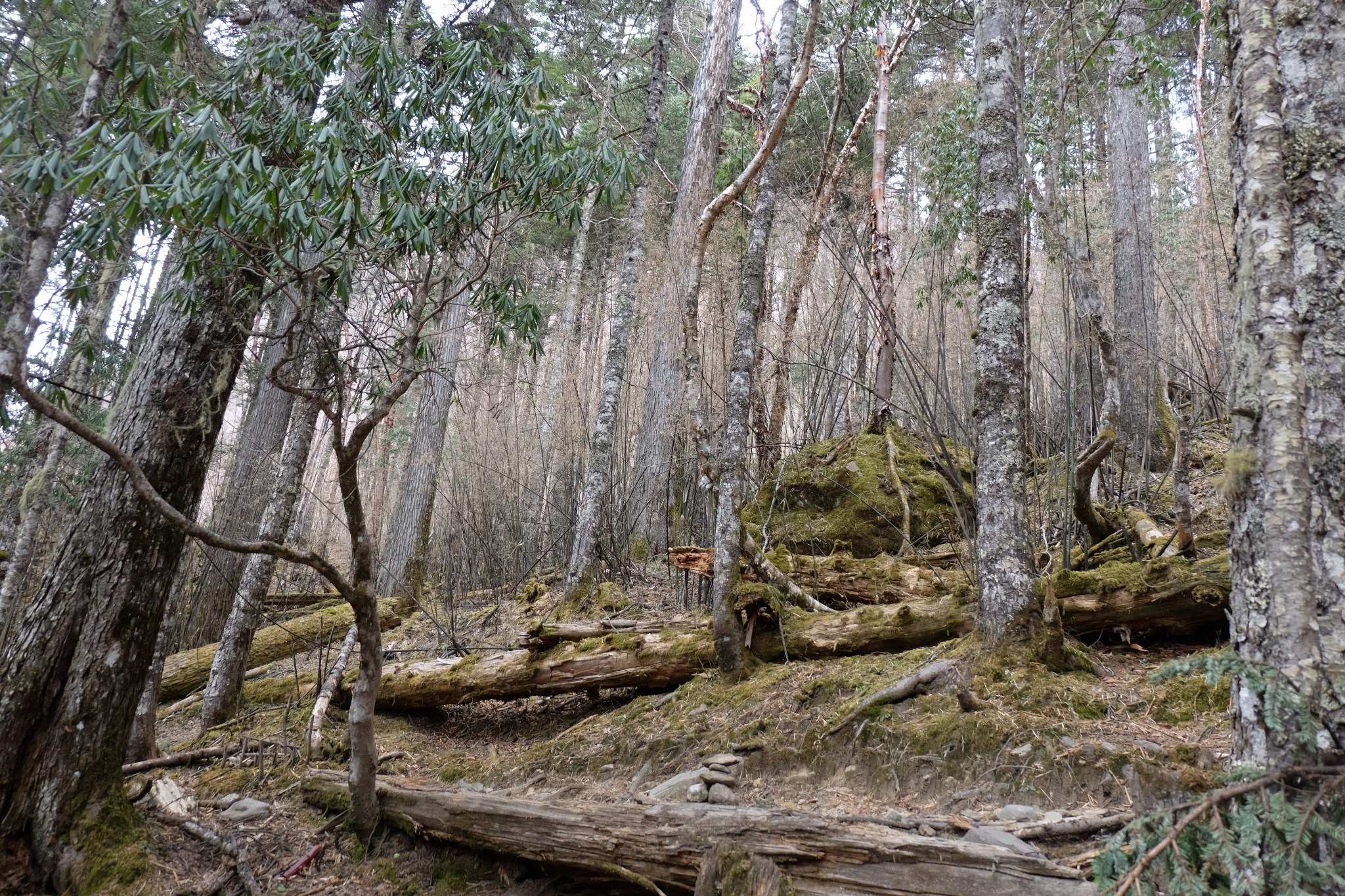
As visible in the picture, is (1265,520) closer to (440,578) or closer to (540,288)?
(440,578)

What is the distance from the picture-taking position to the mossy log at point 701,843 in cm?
200

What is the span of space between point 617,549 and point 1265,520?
5493 millimetres

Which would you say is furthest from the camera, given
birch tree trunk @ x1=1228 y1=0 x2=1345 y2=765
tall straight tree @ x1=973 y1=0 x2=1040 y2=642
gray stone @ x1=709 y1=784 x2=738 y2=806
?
tall straight tree @ x1=973 y1=0 x2=1040 y2=642

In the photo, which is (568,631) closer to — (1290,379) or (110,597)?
(110,597)

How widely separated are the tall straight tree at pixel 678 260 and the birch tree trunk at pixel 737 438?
68 centimetres

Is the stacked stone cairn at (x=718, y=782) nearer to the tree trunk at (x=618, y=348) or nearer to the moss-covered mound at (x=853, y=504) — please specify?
the moss-covered mound at (x=853, y=504)

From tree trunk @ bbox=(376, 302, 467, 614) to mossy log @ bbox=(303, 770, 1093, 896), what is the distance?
4.65 metres

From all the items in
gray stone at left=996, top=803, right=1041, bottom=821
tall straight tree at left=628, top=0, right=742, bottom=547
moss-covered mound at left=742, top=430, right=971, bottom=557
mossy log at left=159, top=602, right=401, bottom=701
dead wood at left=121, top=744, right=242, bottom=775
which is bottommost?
Result: dead wood at left=121, top=744, right=242, bottom=775

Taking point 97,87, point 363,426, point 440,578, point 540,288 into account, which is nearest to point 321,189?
point 363,426

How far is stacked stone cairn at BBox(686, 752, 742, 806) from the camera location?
2967 mm

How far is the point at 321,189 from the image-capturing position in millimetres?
2877

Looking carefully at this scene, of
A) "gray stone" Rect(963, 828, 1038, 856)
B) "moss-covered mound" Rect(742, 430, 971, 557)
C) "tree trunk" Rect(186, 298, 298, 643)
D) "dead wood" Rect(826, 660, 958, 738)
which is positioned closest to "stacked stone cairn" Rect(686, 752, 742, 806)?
"dead wood" Rect(826, 660, 958, 738)

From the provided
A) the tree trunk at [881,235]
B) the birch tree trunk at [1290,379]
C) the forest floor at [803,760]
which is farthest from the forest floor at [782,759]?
the tree trunk at [881,235]

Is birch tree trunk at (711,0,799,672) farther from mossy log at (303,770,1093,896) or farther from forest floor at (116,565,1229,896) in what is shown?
mossy log at (303,770,1093,896)
